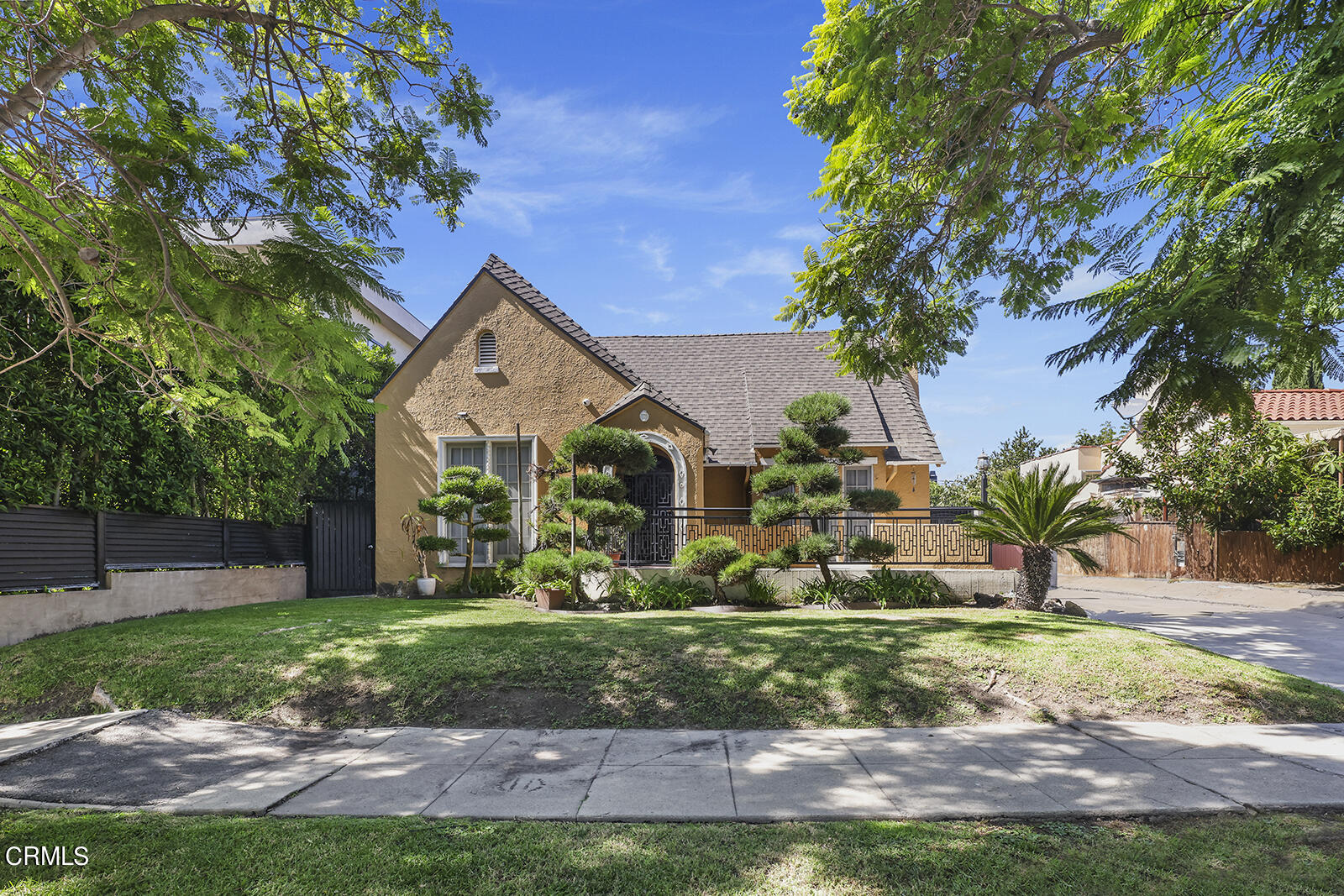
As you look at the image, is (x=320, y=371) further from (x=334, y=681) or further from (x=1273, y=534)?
(x=1273, y=534)

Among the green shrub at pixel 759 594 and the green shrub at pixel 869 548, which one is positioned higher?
the green shrub at pixel 869 548

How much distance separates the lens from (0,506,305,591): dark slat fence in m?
8.66

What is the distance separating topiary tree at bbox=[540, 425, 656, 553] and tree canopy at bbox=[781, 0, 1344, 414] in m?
3.72

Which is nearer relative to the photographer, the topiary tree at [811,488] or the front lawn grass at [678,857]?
the front lawn grass at [678,857]

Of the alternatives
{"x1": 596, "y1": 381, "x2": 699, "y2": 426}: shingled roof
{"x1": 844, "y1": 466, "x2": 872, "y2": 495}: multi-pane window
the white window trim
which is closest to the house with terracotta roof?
{"x1": 844, "y1": 466, "x2": 872, "y2": 495}: multi-pane window

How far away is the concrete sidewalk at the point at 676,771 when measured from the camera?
13.5ft

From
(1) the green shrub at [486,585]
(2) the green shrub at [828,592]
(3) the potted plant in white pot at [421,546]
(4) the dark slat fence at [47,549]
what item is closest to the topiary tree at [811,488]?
(2) the green shrub at [828,592]

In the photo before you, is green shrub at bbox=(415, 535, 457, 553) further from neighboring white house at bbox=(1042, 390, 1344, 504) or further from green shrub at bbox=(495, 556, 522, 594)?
neighboring white house at bbox=(1042, 390, 1344, 504)

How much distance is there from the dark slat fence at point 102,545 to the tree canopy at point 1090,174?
10271 millimetres

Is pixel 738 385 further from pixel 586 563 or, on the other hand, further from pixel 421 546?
pixel 421 546

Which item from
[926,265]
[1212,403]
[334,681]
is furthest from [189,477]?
[1212,403]

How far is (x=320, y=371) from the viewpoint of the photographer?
20.6 ft

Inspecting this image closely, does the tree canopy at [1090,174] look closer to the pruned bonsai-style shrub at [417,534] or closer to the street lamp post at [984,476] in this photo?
the street lamp post at [984,476]
